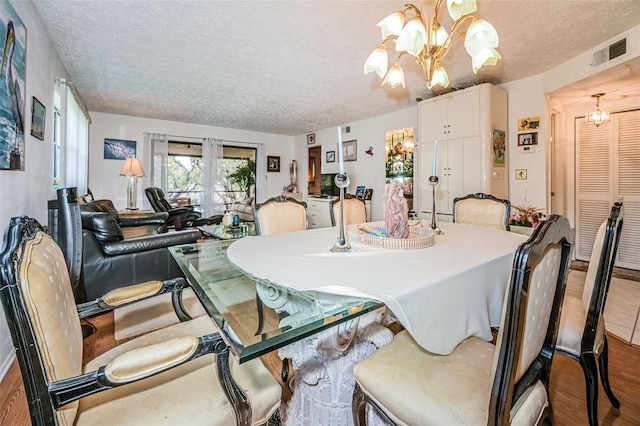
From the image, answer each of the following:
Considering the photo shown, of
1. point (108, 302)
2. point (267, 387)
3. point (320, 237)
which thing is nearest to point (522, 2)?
point (320, 237)

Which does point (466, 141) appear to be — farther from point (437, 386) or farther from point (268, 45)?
point (437, 386)

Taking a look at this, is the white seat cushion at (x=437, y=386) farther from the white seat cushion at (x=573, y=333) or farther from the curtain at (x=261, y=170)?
the curtain at (x=261, y=170)

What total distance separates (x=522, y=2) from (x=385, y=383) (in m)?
2.65

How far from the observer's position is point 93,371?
73 cm

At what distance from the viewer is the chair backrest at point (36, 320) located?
0.60 meters

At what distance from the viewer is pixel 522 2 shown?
2.04 m

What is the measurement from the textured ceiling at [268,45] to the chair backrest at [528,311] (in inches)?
81.6

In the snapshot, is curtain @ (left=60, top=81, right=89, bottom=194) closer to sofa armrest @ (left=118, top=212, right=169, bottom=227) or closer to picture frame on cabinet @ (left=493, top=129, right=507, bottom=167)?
sofa armrest @ (left=118, top=212, right=169, bottom=227)

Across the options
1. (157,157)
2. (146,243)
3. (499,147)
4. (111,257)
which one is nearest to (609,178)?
(499,147)

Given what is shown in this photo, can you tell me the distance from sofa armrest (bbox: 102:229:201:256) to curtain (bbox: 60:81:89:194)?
4.82 ft

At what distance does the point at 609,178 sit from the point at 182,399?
5201 mm

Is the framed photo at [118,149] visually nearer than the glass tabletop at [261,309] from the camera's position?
No

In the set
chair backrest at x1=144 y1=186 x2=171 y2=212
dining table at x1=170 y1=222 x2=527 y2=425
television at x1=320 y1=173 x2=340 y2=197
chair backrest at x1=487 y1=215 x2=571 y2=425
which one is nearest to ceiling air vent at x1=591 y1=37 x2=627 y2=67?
dining table at x1=170 y1=222 x2=527 y2=425

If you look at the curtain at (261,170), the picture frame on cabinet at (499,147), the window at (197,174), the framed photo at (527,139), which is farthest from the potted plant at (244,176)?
the framed photo at (527,139)
